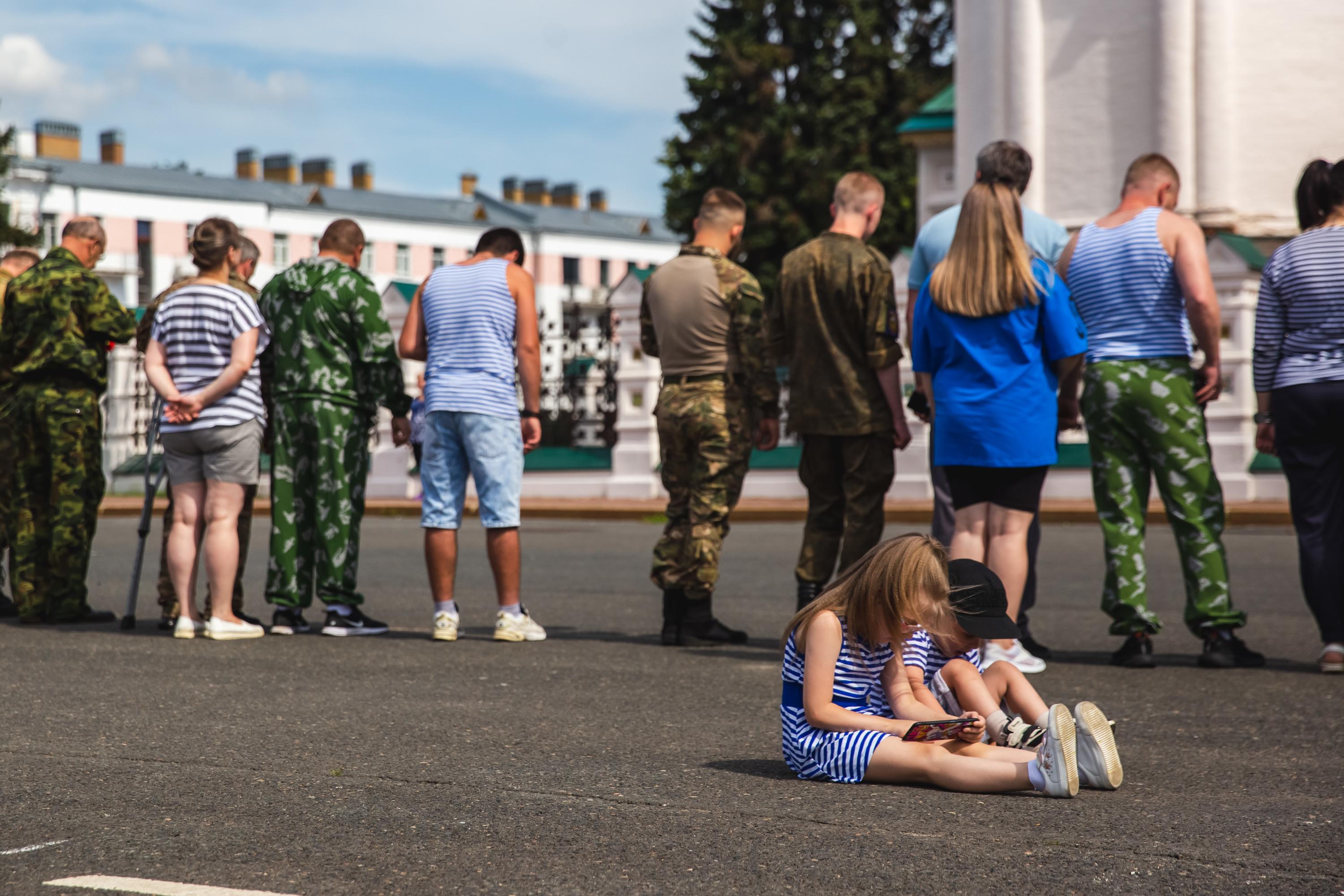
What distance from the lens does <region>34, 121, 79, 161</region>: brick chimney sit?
93.1 metres

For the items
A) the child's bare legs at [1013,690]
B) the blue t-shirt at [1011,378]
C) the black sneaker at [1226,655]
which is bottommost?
the black sneaker at [1226,655]

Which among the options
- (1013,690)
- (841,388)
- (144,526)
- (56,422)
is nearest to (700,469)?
(841,388)

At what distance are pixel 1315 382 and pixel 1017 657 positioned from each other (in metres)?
1.67

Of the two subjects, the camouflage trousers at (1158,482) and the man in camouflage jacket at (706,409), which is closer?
the camouflage trousers at (1158,482)

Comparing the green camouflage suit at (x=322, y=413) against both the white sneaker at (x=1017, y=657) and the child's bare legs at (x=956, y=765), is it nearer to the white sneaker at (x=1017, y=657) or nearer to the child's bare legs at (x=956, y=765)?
the white sneaker at (x=1017, y=657)

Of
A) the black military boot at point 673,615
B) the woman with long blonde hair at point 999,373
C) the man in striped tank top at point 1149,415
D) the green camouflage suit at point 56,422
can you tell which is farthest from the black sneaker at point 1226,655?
the green camouflage suit at point 56,422

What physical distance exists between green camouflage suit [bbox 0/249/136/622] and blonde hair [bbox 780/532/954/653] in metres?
5.29

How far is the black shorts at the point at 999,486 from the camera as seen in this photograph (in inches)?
258

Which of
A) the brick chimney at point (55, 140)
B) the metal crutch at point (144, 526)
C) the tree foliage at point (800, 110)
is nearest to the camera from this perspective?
the metal crutch at point (144, 526)

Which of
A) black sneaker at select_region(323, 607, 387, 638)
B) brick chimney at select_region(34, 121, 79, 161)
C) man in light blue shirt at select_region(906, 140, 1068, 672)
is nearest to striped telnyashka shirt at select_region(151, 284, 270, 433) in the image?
black sneaker at select_region(323, 607, 387, 638)

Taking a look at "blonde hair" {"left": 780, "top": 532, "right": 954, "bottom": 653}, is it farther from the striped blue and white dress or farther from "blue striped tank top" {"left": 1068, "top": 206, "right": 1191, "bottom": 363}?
"blue striped tank top" {"left": 1068, "top": 206, "right": 1191, "bottom": 363}

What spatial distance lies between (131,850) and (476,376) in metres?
4.29

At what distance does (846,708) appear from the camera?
14.8 feet

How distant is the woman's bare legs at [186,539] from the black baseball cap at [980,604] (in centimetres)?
442
